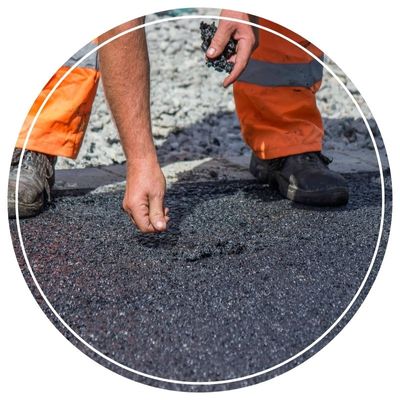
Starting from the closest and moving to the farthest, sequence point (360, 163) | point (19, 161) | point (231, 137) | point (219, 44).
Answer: point (219, 44) → point (19, 161) → point (360, 163) → point (231, 137)

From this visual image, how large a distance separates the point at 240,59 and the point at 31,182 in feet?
2.88

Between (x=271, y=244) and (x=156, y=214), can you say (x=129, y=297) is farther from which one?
(x=271, y=244)

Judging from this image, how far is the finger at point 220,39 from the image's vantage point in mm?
2021

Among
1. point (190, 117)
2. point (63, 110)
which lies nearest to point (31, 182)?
point (63, 110)

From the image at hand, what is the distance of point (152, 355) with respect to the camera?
1715 mm

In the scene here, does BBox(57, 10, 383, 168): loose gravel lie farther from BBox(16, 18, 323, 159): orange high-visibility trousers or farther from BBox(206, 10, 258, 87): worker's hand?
BBox(206, 10, 258, 87): worker's hand

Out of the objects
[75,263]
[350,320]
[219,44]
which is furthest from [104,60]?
[350,320]

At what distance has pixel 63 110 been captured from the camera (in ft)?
Answer: 8.05

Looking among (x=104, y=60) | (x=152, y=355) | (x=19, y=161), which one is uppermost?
(x=104, y=60)

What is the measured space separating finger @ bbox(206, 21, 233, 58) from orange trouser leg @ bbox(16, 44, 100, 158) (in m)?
0.55

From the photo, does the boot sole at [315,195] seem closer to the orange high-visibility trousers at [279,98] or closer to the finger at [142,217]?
the orange high-visibility trousers at [279,98]

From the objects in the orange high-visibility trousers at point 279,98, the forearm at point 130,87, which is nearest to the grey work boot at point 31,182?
the orange high-visibility trousers at point 279,98

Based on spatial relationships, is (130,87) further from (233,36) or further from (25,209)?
(25,209)

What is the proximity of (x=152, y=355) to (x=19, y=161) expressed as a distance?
41.0 inches
